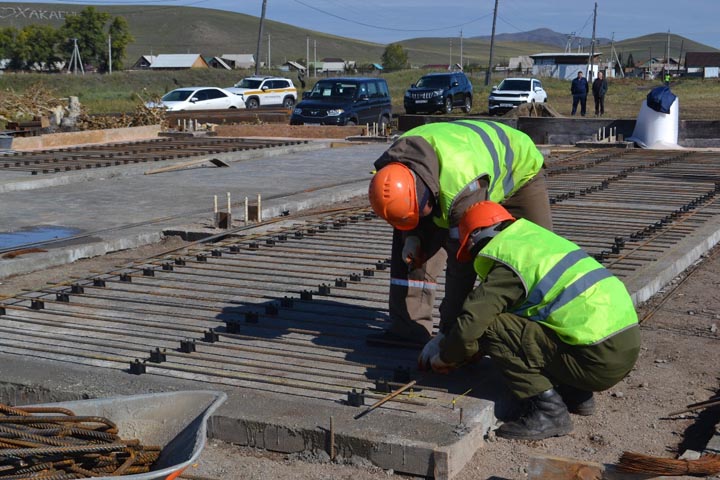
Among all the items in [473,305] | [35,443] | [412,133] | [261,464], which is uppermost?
[412,133]

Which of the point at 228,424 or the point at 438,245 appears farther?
the point at 438,245

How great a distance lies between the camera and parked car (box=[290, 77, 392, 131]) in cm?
2488

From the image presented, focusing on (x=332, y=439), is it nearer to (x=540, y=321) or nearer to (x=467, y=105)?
(x=540, y=321)

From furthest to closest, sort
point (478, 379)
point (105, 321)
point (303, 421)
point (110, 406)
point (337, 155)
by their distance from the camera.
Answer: point (337, 155), point (105, 321), point (478, 379), point (303, 421), point (110, 406)

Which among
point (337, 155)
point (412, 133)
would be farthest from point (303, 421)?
point (337, 155)

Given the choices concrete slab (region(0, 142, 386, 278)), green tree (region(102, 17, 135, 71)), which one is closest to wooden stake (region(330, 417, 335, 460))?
concrete slab (region(0, 142, 386, 278))

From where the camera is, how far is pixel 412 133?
510 centimetres

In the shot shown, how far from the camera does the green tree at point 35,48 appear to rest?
96.2 m

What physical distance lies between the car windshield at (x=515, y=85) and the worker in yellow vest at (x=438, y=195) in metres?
28.5

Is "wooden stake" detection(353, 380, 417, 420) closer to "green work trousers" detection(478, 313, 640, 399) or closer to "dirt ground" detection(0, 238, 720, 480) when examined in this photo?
"dirt ground" detection(0, 238, 720, 480)

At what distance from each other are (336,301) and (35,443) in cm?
335

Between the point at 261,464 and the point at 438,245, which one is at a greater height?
the point at 438,245

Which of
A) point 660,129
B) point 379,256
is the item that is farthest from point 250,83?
point 379,256

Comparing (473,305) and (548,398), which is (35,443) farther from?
(548,398)
